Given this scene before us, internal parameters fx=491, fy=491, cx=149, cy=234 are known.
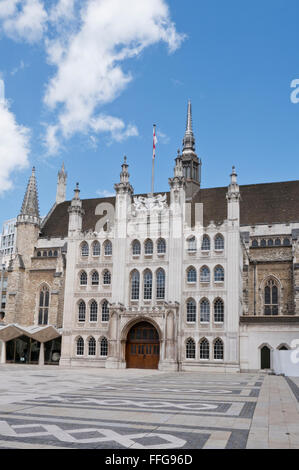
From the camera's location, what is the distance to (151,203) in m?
48.8

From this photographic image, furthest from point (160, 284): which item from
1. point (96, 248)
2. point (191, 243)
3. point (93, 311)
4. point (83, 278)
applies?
point (83, 278)

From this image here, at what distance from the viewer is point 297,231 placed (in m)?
49.4

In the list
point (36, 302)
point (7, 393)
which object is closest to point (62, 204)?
point (36, 302)

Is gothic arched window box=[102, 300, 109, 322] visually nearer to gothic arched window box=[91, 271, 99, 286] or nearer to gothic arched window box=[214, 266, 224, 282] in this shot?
gothic arched window box=[91, 271, 99, 286]

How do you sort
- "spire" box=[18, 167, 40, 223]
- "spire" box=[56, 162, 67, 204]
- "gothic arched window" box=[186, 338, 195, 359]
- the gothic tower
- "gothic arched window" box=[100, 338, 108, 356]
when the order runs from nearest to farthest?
"gothic arched window" box=[186, 338, 195, 359], "gothic arched window" box=[100, 338, 108, 356], "spire" box=[18, 167, 40, 223], the gothic tower, "spire" box=[56, 162, 67, 204]

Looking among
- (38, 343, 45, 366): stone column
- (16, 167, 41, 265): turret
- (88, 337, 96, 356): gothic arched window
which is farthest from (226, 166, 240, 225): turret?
(16, 167, 41, 265): turret

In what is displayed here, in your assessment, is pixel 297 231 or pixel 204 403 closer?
pixel 204 403

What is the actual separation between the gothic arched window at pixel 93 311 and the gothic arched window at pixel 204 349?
10.7 m

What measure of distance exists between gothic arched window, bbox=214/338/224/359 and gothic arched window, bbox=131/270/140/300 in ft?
28.3

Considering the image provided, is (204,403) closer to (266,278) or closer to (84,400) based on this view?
(84,400)

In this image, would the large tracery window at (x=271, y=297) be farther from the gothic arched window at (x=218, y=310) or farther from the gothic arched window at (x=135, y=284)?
the gothic arched window at (x=135, y=284)

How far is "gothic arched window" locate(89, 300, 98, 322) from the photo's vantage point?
48219mm

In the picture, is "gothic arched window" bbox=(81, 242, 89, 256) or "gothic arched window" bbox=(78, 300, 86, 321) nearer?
"gothic arched window" bbox=(78, 300, 86, 321)
